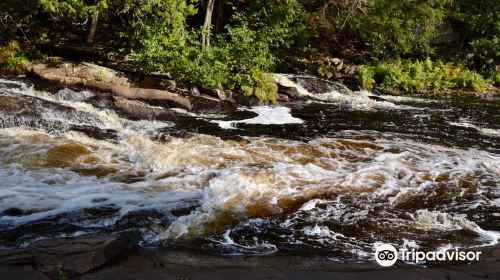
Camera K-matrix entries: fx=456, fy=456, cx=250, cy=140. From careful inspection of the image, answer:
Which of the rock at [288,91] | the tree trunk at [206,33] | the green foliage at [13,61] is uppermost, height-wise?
the tree trunk at [206,33]

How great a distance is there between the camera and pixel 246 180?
7.75m

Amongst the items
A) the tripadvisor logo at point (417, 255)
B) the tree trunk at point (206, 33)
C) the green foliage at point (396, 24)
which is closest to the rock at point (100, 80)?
the tree trunk at point (206, 33)

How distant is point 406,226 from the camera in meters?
6.13

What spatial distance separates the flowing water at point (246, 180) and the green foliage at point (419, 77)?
7.44m

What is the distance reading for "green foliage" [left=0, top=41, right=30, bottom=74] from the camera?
49.1ft

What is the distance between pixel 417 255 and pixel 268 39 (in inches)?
496

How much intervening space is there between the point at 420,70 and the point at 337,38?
620 cm

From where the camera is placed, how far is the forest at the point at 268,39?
15398 millimetres

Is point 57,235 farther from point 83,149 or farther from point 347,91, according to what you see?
point 347,91

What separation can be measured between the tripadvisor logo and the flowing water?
0.17 meters

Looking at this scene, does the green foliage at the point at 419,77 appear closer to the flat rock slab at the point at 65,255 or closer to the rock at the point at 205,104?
the rock at the point at 205,104

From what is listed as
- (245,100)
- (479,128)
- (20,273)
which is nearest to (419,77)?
(479,128)

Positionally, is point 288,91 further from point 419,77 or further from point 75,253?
point 75,253

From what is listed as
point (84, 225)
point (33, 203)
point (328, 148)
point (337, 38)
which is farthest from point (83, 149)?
point (337, 38)
